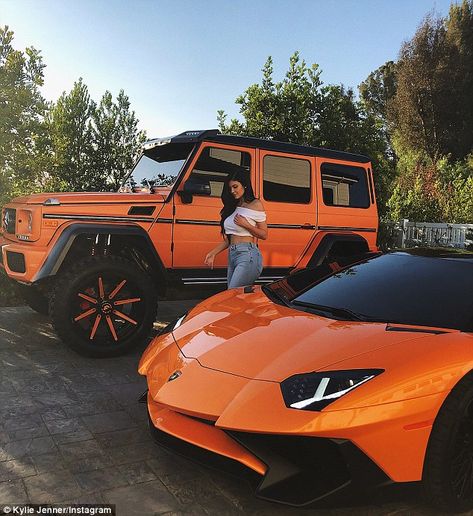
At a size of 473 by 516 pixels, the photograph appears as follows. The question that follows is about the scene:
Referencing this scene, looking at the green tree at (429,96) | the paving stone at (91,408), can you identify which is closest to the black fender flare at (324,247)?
the paving stone at (91,408)

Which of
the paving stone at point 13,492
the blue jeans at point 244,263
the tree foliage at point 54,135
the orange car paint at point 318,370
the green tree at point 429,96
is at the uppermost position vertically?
the green tree at point 429,96

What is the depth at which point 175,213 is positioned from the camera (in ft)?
16.2

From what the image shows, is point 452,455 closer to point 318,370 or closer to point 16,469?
→ point 318,370

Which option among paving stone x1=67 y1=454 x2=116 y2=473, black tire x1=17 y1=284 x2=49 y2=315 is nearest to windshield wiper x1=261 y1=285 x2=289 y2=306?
paving stone x1=67 y1=454 x2=116 y2=473

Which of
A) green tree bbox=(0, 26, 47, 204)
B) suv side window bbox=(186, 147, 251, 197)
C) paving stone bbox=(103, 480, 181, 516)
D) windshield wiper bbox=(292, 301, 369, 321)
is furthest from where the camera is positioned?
green tree bbox=(0, 26, 47, 204)

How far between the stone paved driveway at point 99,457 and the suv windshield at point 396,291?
94 centimetres

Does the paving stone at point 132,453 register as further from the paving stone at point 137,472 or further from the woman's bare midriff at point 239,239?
the woman's bare midriff at point 239,239

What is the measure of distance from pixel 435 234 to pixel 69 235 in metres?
10.2

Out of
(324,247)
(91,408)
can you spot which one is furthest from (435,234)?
(91,408)

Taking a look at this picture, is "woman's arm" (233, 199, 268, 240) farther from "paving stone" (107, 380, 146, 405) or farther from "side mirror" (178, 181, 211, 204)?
"paving stone" (107, 380, 146, 405)

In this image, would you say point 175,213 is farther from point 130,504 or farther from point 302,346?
point 130,504

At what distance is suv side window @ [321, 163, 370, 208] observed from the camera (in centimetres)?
598

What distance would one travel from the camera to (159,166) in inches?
216

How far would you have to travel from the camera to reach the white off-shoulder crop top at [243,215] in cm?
448
